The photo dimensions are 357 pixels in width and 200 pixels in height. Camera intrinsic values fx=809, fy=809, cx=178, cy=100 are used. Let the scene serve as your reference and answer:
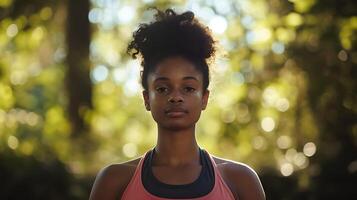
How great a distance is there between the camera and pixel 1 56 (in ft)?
31.3

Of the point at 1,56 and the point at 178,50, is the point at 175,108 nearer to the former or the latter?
the point at 178,50

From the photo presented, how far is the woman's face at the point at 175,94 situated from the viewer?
2846 mm

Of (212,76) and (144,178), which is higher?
(212,76)

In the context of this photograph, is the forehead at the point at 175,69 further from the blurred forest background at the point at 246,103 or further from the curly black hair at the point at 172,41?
the blurred forest background at the point at 246,103

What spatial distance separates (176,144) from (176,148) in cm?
2

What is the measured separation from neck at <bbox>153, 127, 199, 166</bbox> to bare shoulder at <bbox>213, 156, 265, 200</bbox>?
0.12 metres

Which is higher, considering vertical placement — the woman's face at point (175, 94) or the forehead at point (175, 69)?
the forehead at point (175, 69)

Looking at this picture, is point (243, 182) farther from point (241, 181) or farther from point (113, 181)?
point (113, 181)

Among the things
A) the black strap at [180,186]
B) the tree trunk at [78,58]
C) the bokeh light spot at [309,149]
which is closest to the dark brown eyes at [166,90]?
the black strap at [180,186]

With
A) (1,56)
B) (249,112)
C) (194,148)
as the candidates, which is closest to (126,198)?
(194,148)

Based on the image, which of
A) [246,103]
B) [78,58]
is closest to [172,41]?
[246,103]

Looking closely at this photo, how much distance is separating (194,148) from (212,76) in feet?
1.01

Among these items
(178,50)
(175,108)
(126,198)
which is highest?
(178,50)

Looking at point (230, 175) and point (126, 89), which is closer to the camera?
point (230, 175)
